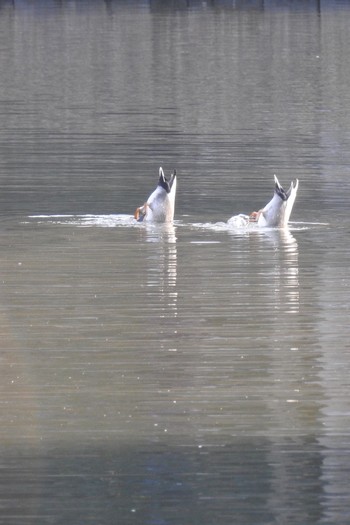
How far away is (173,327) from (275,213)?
193 inches

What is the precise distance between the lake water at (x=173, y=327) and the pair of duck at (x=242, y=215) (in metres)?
0.18

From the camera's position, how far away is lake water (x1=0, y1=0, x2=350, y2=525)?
8.88 m

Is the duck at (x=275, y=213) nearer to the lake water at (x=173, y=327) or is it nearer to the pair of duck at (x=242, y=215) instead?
the pair of duck at (x=242, y=215)

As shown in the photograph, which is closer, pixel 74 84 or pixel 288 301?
pixel 288 301

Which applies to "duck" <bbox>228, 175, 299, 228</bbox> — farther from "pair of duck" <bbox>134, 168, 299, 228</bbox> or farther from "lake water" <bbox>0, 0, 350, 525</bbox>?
"lake water" <bbox>0, 0, 350, 525</bbox>

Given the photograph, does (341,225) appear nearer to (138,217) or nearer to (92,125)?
(138,217)

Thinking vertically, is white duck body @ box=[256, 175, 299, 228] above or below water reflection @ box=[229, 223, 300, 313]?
above

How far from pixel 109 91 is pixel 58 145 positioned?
13.2 meters

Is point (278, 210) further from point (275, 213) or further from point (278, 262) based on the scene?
point (278, 262)

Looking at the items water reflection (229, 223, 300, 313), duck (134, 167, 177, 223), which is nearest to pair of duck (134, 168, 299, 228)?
duck (134, 167, 177, 223)

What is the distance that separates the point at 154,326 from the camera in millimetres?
12367

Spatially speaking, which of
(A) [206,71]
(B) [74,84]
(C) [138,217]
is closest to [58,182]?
(C) [138,217]

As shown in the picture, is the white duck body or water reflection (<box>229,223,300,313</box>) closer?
water reflection (<box>229,223,300,313</box>)

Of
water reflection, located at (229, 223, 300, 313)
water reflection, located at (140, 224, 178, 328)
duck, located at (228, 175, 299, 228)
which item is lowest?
water reflection, located at (229, 223, 300, 313)
